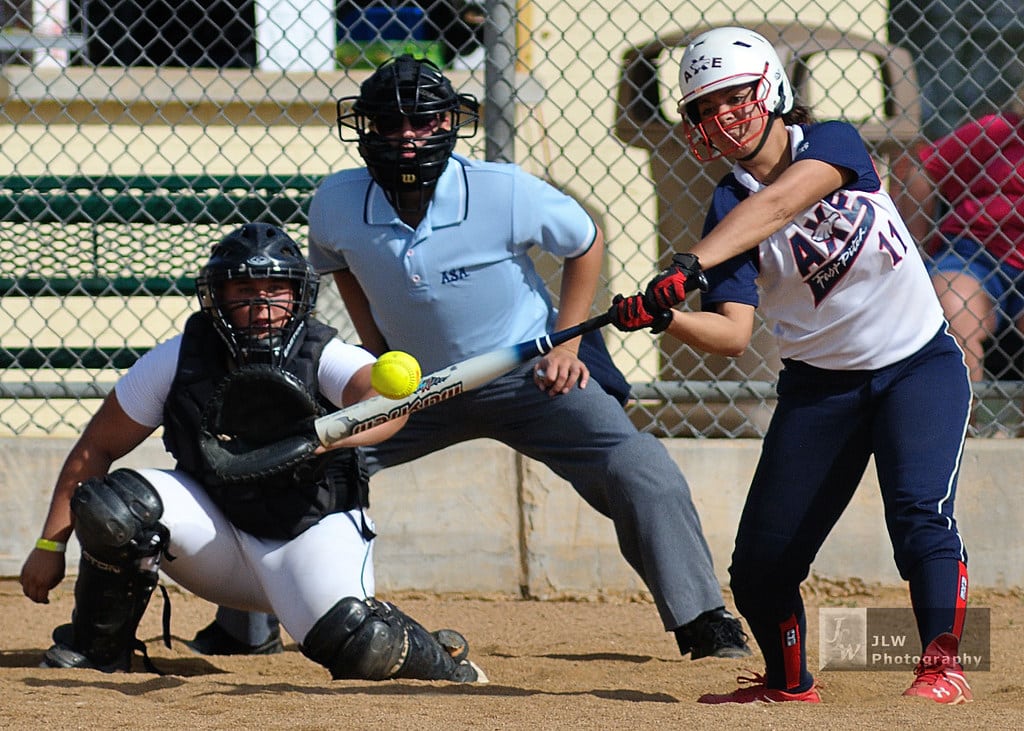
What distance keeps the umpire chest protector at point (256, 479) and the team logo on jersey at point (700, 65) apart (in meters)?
1.29

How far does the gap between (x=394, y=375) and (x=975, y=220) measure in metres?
2.97

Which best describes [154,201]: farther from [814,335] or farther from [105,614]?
[814,335]

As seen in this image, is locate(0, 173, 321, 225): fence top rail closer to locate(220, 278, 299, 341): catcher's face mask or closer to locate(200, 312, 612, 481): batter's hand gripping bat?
locate(220, 278, 299, 341): catcher's face mask

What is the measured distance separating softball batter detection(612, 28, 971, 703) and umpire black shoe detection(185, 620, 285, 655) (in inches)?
66.0

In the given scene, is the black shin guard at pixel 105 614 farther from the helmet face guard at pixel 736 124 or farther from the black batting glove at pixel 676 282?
the helmet face guard at pixel 736 124

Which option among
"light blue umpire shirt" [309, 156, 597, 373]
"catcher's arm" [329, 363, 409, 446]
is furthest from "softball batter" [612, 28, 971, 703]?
"light blue umpire shirt" [309, 156, 597, 373]

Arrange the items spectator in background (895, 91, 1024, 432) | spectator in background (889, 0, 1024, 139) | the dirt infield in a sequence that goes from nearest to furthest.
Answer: the dirt infield
spectator in background (895, 91, 1024, 432)
spectator in background (889, 0, 1024, 139)

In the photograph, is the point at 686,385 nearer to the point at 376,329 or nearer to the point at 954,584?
the point at 376,329

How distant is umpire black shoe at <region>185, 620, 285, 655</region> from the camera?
15.1 feet

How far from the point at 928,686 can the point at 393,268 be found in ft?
6.49

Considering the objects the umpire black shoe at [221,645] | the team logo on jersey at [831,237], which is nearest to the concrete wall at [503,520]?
the umpire black shoe at [221,645]

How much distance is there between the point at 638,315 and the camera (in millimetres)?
3400

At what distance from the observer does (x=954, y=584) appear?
3322 millimetres

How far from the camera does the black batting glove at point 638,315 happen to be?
11.1ft
